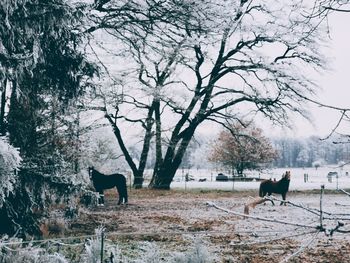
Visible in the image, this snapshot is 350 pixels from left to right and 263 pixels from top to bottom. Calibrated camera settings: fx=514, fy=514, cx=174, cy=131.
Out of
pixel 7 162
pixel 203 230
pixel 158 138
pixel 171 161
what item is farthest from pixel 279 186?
pixel 7 162

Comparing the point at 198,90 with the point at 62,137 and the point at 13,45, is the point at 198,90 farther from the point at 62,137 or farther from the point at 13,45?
the point at 13,45

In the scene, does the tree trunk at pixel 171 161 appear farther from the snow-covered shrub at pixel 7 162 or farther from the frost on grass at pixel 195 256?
the frost on grass at pixel 195 256

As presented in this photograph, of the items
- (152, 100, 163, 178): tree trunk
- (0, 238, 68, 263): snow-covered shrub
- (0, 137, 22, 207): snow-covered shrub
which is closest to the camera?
(0, 238, 68, 263): snow-covered shrub

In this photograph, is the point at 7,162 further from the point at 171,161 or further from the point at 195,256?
the point at 171,161

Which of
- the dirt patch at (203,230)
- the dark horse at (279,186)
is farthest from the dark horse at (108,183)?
the dark horse at (279,186)

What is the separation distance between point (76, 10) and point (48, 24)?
1.61 feet

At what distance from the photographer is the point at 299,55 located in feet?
84.8

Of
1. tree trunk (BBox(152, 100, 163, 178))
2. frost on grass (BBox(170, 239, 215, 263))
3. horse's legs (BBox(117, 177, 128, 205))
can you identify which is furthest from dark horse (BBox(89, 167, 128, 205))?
frost on grass (BBox(170, 239, 215, 263))

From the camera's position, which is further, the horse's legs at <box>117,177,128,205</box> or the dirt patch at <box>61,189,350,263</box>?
the horse's legs at <box>117,177,128,205</box>

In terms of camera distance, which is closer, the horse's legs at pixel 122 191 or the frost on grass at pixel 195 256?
the frost on grass at pixel 195 256

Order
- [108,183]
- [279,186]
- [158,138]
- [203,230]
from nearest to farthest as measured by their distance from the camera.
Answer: [203,230], [108,183], [279,186], [158,138]

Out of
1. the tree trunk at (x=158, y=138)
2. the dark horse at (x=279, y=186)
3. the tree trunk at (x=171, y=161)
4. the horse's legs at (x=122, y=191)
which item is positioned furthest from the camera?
the tree trunk at (x=158, y=138)

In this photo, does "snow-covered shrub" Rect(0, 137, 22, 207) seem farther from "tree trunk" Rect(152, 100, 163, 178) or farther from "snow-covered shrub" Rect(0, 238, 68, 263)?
"tree trunk" Rect(152, 100, 163, 178)

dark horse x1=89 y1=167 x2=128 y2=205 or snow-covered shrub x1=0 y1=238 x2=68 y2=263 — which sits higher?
dark horse x1=89 y1=167 x2=128 y2=205
